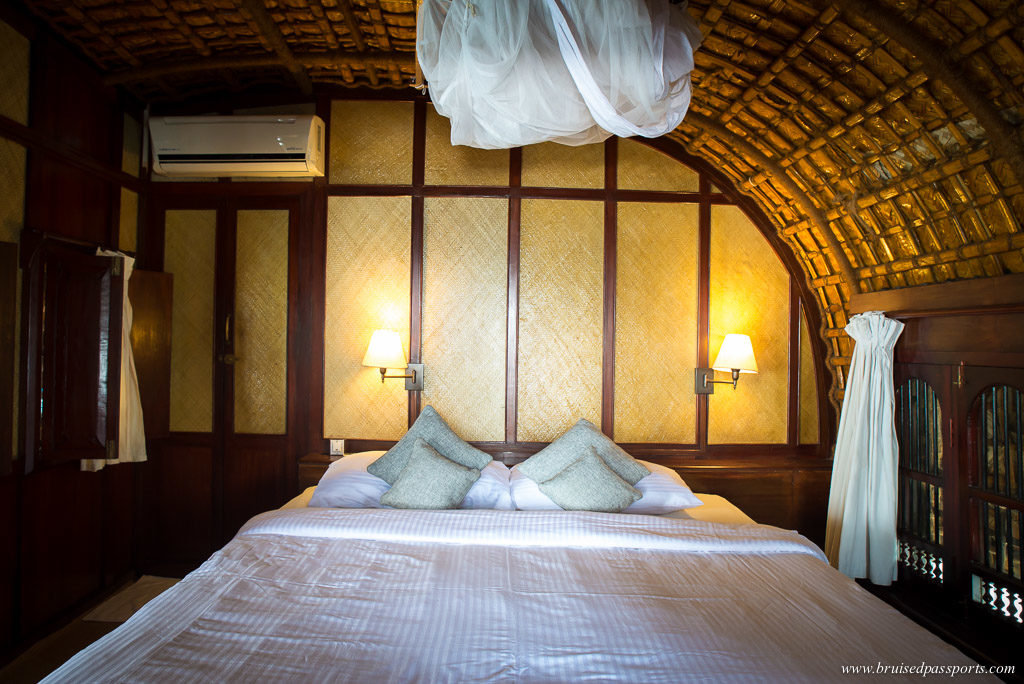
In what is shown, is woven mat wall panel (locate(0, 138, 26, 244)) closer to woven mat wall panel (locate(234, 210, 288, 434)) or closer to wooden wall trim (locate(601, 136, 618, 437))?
woven mat wall panel (locate(234, 210, 288, 434))

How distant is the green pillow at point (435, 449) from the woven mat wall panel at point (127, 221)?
2.19 m

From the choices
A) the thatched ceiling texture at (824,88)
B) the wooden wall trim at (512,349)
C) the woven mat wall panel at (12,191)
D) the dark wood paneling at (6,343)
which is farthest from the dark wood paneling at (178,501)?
the thatched ceiling texture at (824,88)

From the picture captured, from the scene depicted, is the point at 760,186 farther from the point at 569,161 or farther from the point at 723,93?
the point at 569,161

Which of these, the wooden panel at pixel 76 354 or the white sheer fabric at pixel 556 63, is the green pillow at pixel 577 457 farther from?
the wooden panel at pixel 76 354

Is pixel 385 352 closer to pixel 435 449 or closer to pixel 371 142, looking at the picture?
pixel 435 449

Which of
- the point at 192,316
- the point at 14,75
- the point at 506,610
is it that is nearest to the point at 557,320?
the point at 506,610

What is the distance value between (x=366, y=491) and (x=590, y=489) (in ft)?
3.82

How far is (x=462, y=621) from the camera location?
1737mm

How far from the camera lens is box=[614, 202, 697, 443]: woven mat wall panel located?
3.67 metres

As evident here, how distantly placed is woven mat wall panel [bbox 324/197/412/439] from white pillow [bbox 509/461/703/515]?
1050mm

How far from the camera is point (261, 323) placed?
3713mm

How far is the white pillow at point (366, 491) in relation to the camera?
9.51 ft

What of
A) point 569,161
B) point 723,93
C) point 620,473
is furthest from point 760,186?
point 620,473

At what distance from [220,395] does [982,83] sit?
4276 millimetres
